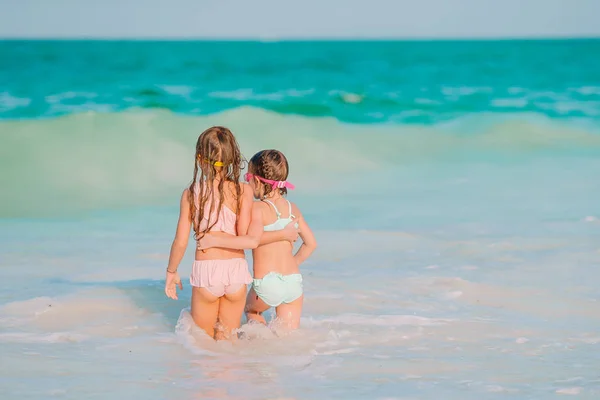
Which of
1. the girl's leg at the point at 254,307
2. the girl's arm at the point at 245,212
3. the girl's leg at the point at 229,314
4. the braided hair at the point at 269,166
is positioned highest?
the braided hair at the point at 269,166

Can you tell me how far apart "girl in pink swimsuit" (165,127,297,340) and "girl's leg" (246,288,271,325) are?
6.5 inches

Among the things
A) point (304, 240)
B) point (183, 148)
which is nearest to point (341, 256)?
point (304, 240)

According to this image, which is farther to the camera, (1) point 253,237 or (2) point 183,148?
(2) point 183,148

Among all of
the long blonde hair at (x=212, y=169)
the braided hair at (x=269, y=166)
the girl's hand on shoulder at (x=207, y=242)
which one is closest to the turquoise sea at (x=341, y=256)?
the girl's hand on shoulder at (x=207, y=242)

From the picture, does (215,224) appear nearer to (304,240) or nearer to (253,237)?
(253,237)

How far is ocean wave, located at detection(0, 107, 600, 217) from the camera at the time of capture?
9.54m

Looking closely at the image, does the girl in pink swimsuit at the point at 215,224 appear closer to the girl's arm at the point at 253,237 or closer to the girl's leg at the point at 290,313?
the girl's arm at the point at 253,237

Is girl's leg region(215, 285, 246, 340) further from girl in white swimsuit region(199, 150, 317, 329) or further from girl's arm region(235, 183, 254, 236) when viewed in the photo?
girl's arm region(235, 183, 254, 236)

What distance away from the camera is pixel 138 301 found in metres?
4.94

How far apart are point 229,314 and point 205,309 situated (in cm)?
12

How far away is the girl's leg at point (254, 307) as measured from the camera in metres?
4.27

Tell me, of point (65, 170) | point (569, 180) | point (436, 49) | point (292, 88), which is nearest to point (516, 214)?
point (569, 180)

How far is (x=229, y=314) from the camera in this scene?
13.5ft

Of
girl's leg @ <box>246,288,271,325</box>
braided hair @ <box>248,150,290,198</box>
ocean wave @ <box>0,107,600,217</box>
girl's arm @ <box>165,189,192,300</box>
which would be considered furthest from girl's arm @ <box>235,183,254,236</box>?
ocean wave @ <box>0,107,600,217</box>
